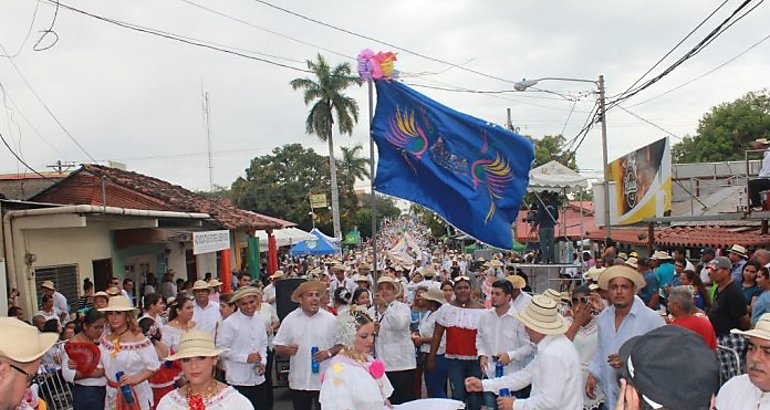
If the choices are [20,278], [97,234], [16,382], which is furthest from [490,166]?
[97,234]

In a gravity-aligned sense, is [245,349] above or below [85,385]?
above

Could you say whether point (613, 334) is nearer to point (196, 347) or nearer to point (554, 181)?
point (196, 347)

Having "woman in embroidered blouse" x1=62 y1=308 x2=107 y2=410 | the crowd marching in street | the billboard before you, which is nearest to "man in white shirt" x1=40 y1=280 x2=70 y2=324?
the crowd marching in street

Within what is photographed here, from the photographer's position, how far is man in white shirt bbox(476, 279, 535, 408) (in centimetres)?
685

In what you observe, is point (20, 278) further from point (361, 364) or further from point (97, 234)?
point (361, 364)

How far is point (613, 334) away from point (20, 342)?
4.51 meters

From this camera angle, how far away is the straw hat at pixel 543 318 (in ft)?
16.4

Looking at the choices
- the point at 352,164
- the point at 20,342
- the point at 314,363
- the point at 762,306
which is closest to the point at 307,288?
the point at 314,363

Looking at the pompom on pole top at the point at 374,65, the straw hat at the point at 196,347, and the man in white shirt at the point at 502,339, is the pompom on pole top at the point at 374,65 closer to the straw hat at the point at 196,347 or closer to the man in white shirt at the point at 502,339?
the man in white shirt at the point at 502,339

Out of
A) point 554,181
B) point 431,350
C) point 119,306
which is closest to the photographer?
point 119,306

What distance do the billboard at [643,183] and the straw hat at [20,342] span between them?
19.4 meters

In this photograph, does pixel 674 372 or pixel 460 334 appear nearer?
pixel 674 372

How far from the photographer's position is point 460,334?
25.3ft

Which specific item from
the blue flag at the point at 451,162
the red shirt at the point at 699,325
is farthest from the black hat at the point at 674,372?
the blue flag at the point at 451,162
